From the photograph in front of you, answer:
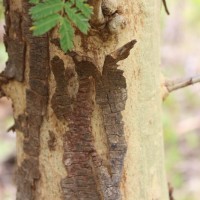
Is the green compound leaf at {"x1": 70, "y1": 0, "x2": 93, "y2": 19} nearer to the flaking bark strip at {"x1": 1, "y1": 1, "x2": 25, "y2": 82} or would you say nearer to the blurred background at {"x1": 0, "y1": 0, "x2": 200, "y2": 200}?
the flaking bark strip at {"x1": 1, "y1": 1, "x2": 25, "y2": 82}

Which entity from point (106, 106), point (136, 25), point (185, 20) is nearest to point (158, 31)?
point (136, 25)

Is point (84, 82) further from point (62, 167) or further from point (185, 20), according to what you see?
point (185, 20)

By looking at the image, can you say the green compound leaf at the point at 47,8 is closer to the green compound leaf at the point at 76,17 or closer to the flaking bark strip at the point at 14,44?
the green compound leaf at the point at 76,17

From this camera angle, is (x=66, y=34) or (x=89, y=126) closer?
(x=66, y=34)

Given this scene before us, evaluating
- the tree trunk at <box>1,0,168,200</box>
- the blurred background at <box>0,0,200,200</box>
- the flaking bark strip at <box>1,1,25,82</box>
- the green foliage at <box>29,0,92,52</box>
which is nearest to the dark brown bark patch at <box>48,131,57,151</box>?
the tree trunk at <box>1,0,168,200</box>

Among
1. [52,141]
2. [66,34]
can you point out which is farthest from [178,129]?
[66,34]

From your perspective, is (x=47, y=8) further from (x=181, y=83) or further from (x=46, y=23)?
(x=181, y=83)
